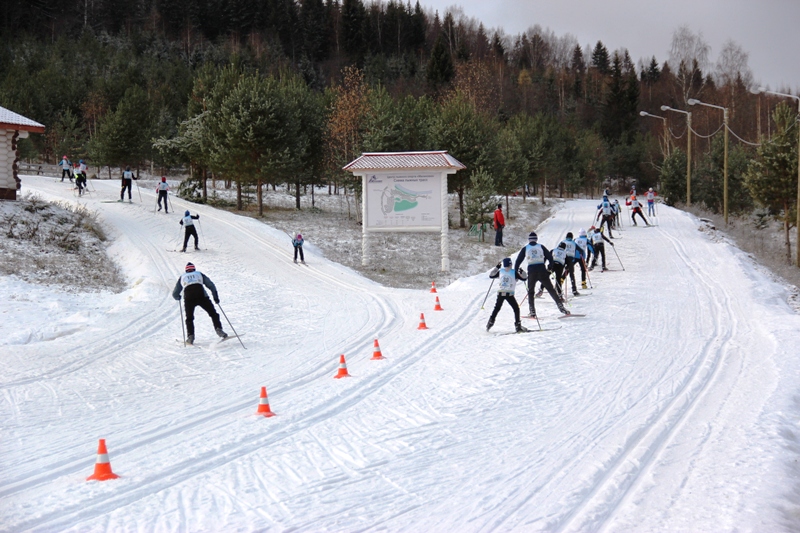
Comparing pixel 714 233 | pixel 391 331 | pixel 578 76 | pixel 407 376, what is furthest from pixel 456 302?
pixel 578 76

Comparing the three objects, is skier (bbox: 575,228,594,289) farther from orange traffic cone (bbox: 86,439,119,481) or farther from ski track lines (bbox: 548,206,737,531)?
orange traffic cone (bbox: 86,439,119,481)

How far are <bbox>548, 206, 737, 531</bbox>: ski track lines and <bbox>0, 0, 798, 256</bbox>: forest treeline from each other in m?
24.3

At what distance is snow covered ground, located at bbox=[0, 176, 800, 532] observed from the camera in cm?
629

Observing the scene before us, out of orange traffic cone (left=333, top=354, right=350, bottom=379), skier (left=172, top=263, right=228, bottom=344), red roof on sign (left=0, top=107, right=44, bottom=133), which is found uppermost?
red roof on sign (left=0, top=107, right=44, bottom=133)

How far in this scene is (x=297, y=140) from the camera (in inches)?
1518

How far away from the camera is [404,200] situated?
27062mm

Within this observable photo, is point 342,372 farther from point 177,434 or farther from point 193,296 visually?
point 193,296

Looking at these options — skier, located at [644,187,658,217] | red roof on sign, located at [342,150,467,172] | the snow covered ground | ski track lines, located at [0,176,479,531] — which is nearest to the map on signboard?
red roof on sign, located at [342,150,467,172]

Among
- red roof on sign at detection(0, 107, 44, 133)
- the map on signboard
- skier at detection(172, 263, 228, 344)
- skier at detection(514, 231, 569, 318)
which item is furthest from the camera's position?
the map on signboard

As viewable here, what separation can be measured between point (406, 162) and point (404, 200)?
60.9 inches

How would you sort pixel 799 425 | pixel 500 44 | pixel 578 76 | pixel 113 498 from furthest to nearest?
pixel 500 44
pixel 578 76
pixel 799 425
pixel 113 498

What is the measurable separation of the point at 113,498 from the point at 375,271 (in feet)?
69.3

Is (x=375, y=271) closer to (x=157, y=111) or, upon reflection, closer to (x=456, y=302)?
(x=456, y=302)

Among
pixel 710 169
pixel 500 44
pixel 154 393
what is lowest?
pixel 154 393
